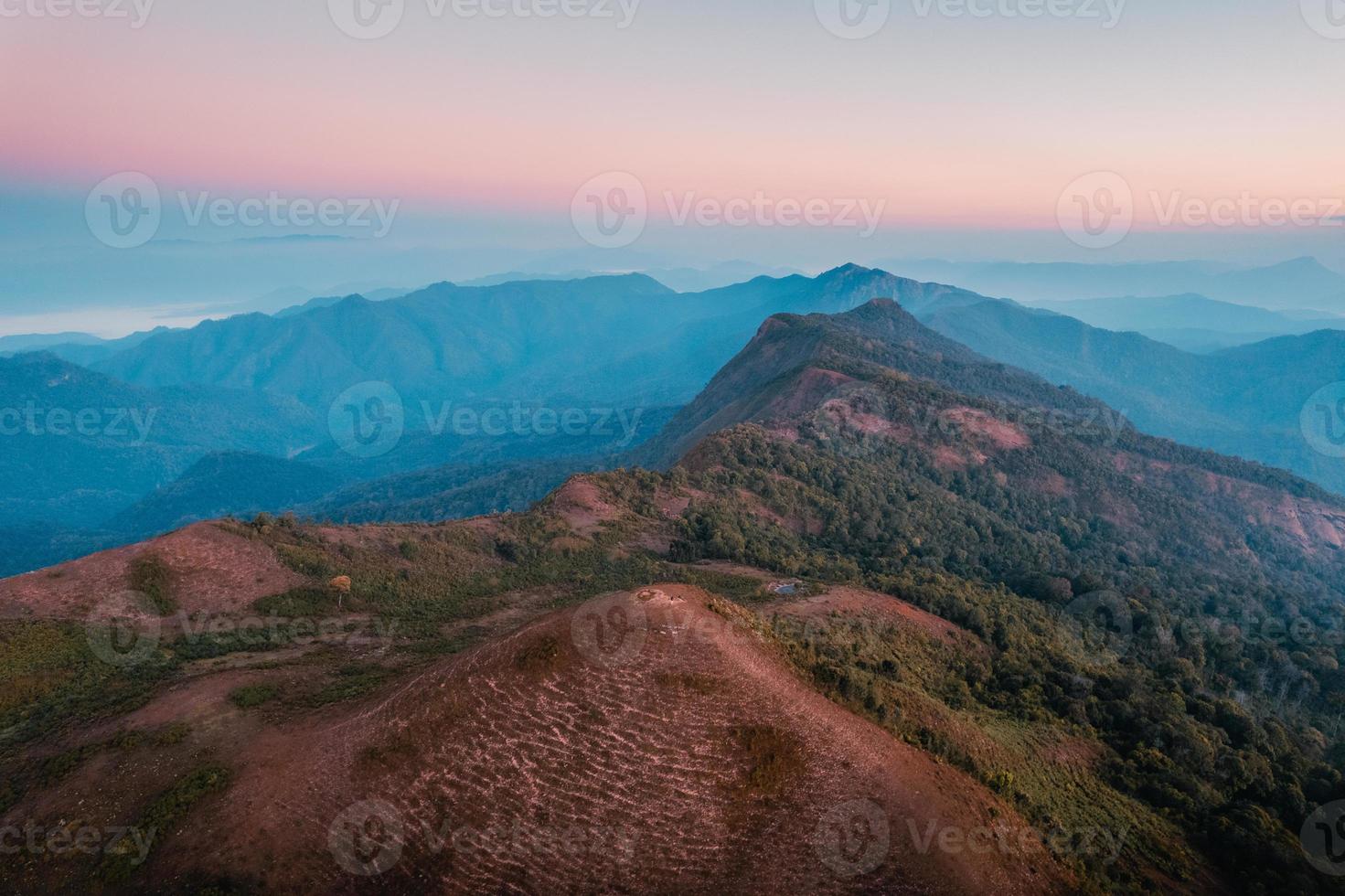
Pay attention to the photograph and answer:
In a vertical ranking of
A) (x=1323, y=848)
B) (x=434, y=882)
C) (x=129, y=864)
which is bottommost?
(x=1323, y=848)

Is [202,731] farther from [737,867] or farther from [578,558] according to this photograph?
[578,558]

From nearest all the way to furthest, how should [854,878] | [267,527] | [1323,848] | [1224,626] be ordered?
[854,878]
[1323,848]
[267,527]
[1224,626]

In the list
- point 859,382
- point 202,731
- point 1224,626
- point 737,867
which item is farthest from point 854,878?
point 859,382
